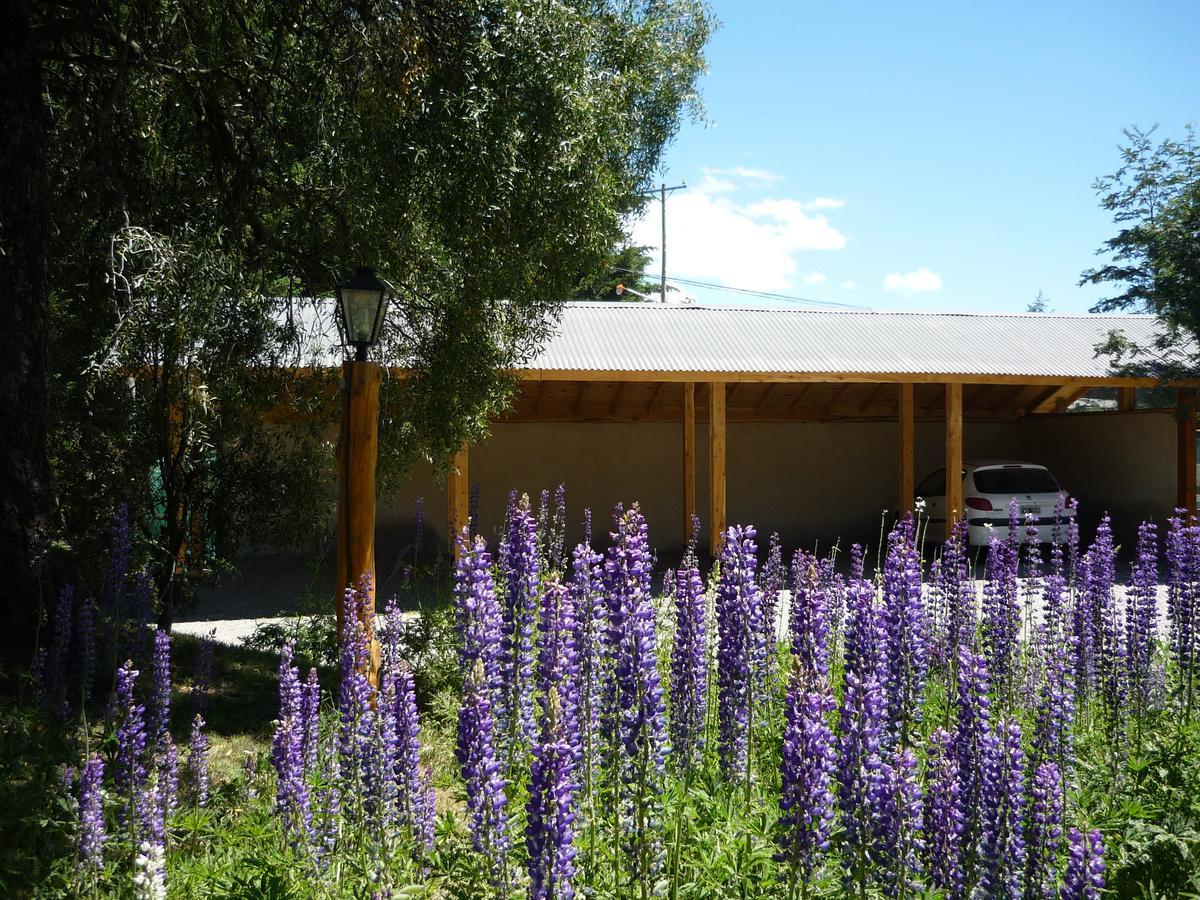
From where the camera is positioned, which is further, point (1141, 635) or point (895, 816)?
point (1141, 635)

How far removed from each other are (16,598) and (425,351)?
12.1 ft

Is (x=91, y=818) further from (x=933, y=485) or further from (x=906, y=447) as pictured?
(x=933, y=485)

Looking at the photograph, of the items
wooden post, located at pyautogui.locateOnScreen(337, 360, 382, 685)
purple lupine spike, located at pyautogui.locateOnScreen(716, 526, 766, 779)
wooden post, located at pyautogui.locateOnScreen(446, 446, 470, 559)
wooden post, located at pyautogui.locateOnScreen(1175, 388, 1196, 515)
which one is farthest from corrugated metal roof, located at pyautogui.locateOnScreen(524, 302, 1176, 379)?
purple lupine spike, located at pyautogui.locateOnScreen(716, 526, 766, 779)

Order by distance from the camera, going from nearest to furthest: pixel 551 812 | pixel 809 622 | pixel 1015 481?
pixel 551 812 → pixel 809 622 → pixel 1015 481

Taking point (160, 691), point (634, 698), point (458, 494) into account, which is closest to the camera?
point (634, 698)

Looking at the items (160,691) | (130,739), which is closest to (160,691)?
(160,691)

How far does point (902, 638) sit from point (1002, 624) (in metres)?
1.75

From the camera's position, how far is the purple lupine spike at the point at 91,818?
333cm

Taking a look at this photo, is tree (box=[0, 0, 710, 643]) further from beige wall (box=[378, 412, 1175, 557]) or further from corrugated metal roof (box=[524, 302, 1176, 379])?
beige wall (box=[378, 412, 1175, 557])

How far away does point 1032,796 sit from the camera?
10.5ft

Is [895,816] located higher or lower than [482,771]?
lower

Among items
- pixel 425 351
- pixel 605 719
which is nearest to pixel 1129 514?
pixel 425 351

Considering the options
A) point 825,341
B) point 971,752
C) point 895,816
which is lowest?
point 895,816

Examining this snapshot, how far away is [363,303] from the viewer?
5938 millimetres
